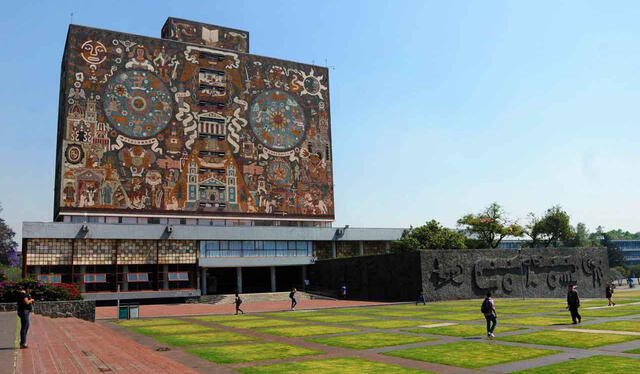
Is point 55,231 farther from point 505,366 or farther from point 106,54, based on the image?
point 505,366

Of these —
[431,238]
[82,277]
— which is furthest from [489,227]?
[82,277]

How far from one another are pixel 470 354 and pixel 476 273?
3437cm

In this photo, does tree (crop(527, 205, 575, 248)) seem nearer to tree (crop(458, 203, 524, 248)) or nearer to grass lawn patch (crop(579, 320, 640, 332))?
tree (crop(458, 203, 524, 248))

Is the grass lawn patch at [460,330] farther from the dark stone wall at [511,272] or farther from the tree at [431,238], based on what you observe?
the tree at [431,238]

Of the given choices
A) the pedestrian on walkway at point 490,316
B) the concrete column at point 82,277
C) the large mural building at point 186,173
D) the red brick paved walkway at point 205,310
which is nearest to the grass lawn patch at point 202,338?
the pedestrian on walkway at point 490,316

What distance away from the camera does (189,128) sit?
70.2 m

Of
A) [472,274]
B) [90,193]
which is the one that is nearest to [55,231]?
[90,193]

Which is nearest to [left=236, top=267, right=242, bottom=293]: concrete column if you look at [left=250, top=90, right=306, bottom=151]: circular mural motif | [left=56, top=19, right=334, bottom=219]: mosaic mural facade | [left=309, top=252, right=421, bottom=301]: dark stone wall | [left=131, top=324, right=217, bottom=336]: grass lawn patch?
[left=56, top=19, right=334, bottom=219]: mosaic mural facade

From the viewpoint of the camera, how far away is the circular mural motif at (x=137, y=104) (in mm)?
66000

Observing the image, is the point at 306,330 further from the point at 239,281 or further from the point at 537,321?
the point at 239,281

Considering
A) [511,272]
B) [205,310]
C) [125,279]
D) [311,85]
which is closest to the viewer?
[205,310]

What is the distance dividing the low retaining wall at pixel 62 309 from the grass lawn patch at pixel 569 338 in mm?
25271

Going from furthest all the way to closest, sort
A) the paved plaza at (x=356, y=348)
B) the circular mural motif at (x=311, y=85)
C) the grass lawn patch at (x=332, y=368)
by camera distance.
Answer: the circular mural motif at (x=311, y=85) → the paved plaza at (x=356, y=348) → the grass lawn patch at (x=332, y=368)

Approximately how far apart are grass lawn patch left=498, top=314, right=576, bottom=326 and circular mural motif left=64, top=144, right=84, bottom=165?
54.2 m
